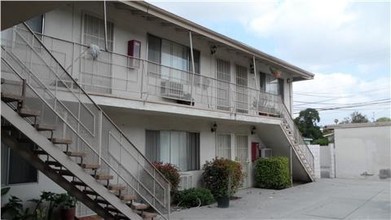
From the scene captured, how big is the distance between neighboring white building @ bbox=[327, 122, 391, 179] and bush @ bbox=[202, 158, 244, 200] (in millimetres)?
11113

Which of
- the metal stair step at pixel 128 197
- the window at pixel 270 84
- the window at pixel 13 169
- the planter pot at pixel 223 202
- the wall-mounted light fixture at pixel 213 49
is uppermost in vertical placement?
the wall-mounted light fixture at pixel 213 49

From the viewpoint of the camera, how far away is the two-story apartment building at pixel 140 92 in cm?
643

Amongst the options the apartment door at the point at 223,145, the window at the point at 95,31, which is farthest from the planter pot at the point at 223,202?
the window at the point at 95,31

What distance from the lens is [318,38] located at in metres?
18.5

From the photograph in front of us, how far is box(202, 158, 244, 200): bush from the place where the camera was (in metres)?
12.6

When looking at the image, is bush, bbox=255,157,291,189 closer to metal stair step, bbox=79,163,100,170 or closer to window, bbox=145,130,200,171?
window, bbox=145,130,200,171

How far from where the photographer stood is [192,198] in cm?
1189

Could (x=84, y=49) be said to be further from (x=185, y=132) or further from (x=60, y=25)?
(x=185, y=132)

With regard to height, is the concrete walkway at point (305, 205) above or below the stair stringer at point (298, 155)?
below

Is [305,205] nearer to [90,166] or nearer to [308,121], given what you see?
[90,166]

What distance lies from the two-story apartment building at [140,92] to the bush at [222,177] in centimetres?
66

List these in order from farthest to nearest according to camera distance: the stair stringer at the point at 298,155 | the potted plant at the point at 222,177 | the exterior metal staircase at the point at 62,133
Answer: the stair stringer at the point at 298,155 → the potted plant at the point at 222,177 → the exterior metal staircase at the point at 62,133

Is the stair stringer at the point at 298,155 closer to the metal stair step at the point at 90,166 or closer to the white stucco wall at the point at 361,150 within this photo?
the white stucco wall at the point at 361,150

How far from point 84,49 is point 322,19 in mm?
9216
